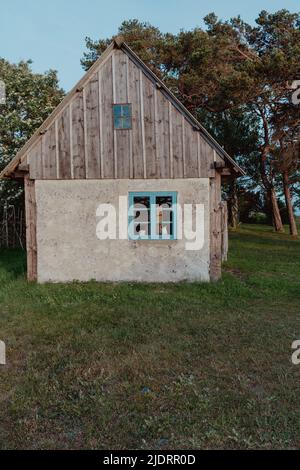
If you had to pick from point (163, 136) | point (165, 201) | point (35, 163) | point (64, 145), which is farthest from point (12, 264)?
point (163, 136)

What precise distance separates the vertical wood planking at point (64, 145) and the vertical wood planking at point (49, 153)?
0.55ft

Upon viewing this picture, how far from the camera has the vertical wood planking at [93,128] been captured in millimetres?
10828

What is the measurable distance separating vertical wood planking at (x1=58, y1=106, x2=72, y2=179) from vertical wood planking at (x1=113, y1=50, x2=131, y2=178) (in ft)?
4.51

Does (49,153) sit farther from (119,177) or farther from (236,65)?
A: (236,65)

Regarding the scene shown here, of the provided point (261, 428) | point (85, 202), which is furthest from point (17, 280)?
point (261, 428)

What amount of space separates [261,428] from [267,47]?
78.9 ft

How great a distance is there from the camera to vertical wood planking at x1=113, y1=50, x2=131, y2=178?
1082 cm

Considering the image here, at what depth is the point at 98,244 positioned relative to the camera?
36.1 ft

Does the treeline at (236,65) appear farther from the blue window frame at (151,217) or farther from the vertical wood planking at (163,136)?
the blue window frame at (151,217)

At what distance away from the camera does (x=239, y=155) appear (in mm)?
32219

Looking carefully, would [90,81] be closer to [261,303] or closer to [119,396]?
[261,303]

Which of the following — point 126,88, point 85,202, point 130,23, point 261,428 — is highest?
point 130,23

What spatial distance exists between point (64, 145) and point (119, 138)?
1.57 meters

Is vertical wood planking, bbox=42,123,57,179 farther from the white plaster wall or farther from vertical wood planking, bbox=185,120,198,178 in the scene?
vertical wood planking, bbox=185,120,198,178
